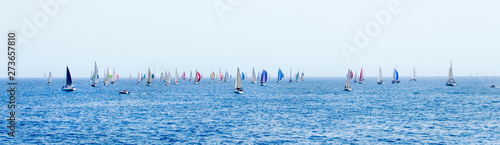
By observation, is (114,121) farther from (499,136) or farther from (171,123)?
(499,136)

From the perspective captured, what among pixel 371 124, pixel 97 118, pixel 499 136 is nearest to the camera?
pixel 499 136

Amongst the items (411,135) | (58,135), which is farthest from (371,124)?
(58,135)

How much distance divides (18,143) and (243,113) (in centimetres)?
3621

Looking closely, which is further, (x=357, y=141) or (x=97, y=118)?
(x=97, y=118)

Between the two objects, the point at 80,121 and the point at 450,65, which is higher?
the point at 450,65

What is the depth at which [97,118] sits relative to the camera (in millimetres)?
68438

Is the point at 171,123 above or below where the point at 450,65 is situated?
below

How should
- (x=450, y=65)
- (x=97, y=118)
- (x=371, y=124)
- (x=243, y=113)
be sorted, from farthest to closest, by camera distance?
(x=450, y=65) < (x=243, y=113) < (x=97, y=118) < (x=371, y=124)

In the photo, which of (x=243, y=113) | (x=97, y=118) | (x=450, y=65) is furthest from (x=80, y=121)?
(x=450, y=65)

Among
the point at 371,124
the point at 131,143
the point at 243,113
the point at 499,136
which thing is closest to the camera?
the point at 131,143

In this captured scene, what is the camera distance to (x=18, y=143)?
47.2m

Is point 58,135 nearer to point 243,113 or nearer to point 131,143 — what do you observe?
point 131,143

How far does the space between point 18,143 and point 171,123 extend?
20.1m

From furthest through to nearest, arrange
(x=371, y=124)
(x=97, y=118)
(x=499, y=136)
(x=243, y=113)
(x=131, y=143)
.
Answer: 1. (x=243, y=113)
2. (x=97, y=118)
3. (x=371, y=124)
4. (x=499, y=136)
5. (x=131, y=143)
